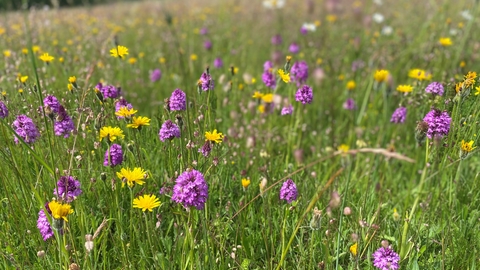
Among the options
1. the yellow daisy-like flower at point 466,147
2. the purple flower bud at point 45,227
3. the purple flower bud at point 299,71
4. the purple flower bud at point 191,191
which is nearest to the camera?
the purple flower bud at point 191,191

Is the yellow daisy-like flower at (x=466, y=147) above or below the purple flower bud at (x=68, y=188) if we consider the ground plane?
above

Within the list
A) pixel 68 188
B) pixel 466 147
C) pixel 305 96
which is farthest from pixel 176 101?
pixel 466 147

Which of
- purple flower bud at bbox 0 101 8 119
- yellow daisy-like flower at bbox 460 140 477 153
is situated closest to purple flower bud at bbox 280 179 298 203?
yellow daisy-like flower at bbox 460 140 477 153

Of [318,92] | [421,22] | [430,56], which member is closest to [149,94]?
[318,92]

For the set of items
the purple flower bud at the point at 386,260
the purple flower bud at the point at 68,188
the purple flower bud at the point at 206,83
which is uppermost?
the purple flower bud at the point at 206,83

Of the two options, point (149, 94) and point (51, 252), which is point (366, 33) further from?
point (51, 252)

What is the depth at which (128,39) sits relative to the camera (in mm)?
5555

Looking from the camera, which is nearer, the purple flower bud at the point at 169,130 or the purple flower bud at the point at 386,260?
the purple flower bud at the point at 386,260

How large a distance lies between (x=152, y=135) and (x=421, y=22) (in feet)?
15.4

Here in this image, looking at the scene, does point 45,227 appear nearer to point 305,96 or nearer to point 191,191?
point 191,191

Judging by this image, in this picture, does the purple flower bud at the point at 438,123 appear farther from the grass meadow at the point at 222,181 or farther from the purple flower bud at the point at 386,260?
the purple flower bud at the point at 386,260

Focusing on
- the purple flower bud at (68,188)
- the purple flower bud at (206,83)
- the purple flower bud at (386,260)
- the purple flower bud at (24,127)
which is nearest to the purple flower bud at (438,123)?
the purple flower bud at (386,260)

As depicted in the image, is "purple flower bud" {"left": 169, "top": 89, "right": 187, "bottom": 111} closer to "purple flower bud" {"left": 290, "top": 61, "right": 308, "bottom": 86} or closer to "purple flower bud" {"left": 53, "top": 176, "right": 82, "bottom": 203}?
"purple flower bud" {"left": 53, "top": 176, "right": 82, "bottom": 203}

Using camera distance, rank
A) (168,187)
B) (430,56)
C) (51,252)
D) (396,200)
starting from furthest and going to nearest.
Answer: (430,56) < (396,200) < (168,187) < (51,252)
